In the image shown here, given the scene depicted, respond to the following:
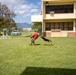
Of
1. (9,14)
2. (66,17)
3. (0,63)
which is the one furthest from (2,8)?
(0,63)

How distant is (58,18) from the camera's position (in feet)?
128

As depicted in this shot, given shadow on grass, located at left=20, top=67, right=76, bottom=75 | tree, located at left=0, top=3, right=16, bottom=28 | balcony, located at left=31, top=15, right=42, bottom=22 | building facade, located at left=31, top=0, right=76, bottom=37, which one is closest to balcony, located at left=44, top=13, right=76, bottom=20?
building facade, located at left=31, top=0, right=76, bottom=37

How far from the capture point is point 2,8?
4900 cm

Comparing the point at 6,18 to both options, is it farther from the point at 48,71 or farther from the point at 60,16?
the point at 48,71

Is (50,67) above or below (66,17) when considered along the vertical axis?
below

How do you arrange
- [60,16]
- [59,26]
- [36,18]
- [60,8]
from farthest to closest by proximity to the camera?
[36,18], [59,26], [60,8], [60,16]

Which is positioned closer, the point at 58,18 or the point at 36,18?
the point at 58,18

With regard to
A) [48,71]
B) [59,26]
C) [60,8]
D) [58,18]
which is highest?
[60,8]

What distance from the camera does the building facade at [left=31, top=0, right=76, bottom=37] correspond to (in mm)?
38719

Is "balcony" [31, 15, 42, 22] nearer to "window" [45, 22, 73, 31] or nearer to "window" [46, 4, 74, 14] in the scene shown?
"window" [45, 22, 73, 31]

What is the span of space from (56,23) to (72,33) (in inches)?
142

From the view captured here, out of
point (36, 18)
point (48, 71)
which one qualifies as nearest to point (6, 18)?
point (36, 18)

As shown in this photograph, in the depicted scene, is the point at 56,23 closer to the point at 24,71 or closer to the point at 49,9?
the point at 49,9

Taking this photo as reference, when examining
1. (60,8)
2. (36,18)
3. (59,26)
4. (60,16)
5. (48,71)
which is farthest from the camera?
→ (36,18)
